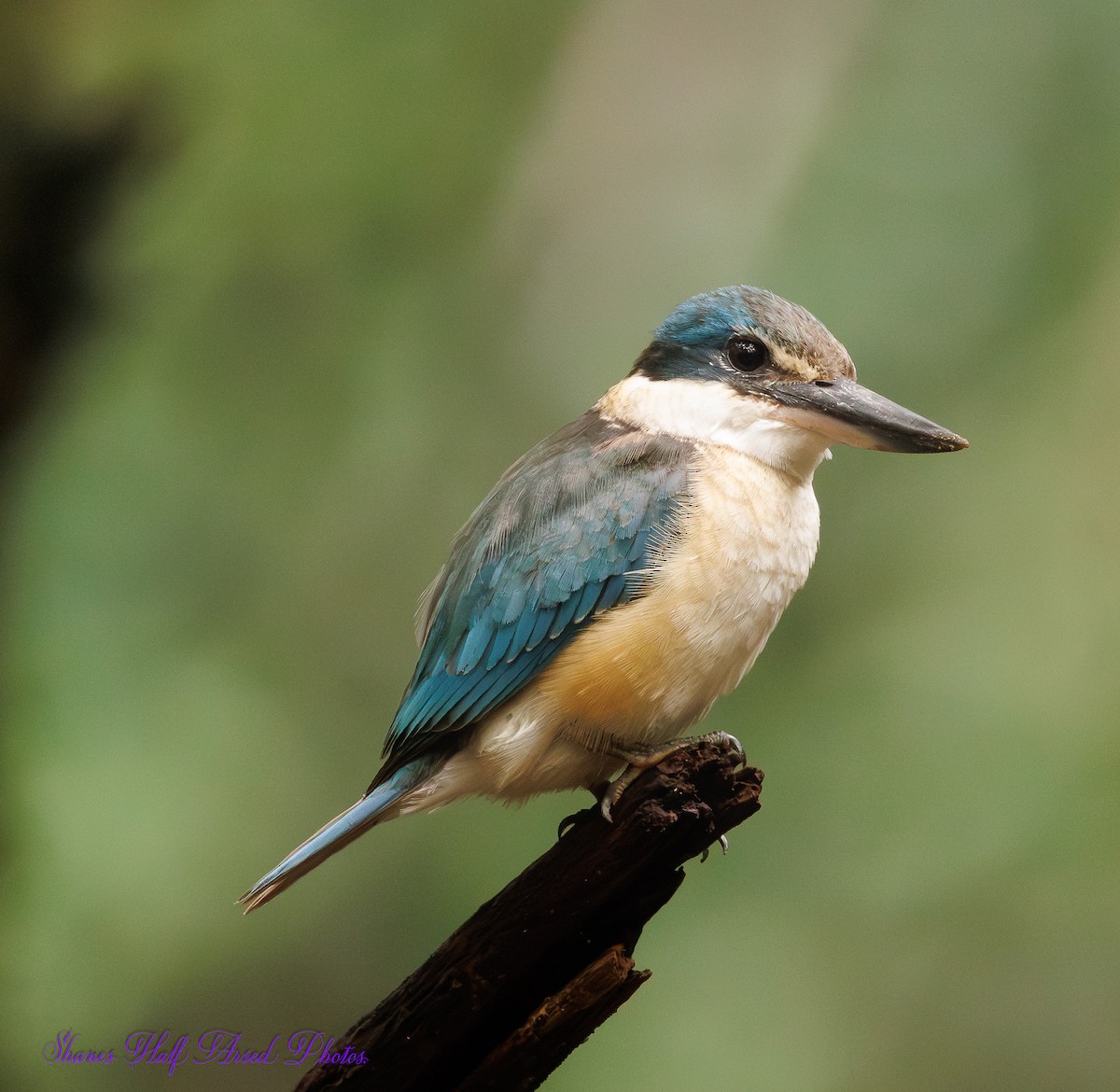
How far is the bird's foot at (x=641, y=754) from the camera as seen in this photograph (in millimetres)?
1771

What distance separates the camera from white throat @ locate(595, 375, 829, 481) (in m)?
2.09

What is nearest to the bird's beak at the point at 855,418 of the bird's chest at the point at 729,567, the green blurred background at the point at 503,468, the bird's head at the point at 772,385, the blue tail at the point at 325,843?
the bird's head at the point at 772,385

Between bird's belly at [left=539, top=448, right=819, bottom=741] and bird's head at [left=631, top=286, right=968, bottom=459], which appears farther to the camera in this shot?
bird's head at [left=631, top=286, right=968, bottom=459]

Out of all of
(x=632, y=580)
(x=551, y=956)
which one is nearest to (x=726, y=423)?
→ (x=632, y=580)

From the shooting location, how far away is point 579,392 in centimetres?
327

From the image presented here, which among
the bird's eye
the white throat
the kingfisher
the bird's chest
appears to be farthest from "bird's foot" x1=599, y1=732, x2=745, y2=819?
the bird's eye

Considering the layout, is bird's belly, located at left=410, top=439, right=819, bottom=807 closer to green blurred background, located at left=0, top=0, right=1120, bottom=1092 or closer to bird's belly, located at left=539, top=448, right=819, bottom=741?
bird's belly, located at left=539, top=448, right=819, bottom=741

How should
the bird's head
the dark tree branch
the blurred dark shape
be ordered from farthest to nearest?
the blurred dark shape, the bird's head, the dark tree branch

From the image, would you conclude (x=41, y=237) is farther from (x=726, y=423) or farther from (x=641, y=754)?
(x=641, y=754)

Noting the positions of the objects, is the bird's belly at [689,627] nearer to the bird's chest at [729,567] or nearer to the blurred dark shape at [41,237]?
the bird's chest at [729,567]

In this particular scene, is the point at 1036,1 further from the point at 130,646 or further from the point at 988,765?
the point at 130,646

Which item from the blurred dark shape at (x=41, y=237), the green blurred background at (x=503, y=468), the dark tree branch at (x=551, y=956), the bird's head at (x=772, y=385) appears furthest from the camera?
the green blurred background at (x=503, y=468)

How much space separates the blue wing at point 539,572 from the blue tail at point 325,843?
0.31 feet

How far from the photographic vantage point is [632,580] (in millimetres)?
1947
